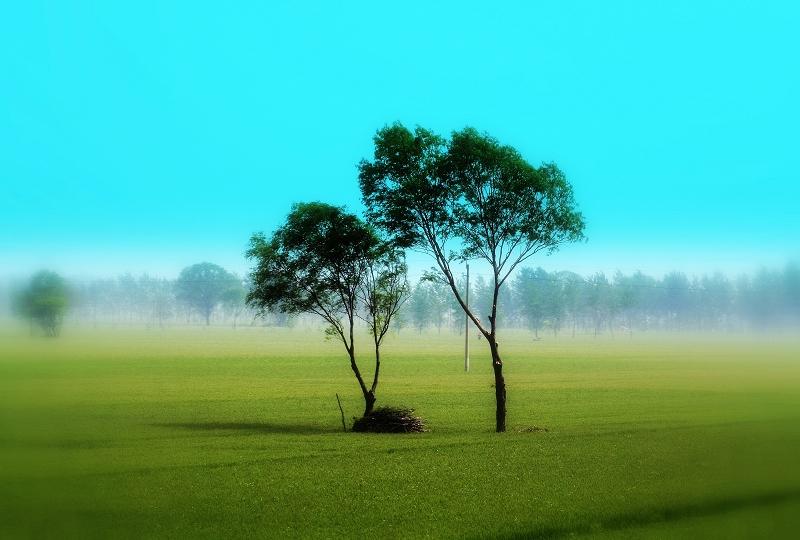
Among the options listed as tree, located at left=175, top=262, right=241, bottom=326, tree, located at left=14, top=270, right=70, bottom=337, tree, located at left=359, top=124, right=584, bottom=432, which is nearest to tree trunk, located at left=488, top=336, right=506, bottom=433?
tree, located at left=359, top=124, right=584, bottom=432

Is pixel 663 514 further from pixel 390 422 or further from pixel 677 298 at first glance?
pixel 677 298

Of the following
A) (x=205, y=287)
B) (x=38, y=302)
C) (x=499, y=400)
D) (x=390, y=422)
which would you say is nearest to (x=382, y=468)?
(x=390, y=422)

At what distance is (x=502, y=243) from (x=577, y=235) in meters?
3.69

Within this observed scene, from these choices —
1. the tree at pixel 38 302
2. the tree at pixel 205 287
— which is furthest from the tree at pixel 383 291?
the tree at pixel 205 287

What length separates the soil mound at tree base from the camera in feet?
107

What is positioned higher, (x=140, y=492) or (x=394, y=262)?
(x=394, y=262)

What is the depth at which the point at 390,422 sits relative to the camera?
1307 inches

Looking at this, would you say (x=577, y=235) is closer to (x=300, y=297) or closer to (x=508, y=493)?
(x=300, y=297)

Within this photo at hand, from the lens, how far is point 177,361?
88438mm

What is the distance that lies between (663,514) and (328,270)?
77.2 feet

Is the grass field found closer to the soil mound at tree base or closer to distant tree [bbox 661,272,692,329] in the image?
the soil mound at tree base

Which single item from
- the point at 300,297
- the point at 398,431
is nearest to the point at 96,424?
the point at 300,297

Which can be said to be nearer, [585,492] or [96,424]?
[585,492]

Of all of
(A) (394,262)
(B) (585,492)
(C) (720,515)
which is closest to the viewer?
(C) (720,515)
